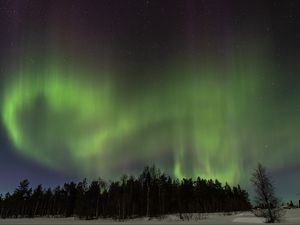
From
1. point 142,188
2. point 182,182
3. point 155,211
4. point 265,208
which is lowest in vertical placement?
point 265,208

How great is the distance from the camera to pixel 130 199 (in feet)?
298

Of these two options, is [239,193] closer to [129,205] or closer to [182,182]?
[182,182]

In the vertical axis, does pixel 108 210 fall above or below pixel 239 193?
below

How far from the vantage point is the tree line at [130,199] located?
9444cm

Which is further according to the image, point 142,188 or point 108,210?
point 142,188

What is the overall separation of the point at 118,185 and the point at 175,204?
966 inches

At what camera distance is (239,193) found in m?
150

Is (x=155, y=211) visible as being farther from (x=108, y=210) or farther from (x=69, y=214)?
(x=69, y=214)

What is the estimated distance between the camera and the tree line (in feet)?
310

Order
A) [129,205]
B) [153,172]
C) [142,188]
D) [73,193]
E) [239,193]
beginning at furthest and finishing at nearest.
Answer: [239,193] < [73,193] < [142,188] < [153,172] < [129,205]

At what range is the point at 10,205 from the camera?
5015 inches

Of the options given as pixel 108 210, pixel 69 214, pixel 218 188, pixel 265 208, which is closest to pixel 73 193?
pixel 69 214

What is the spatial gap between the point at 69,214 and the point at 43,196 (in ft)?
98.4

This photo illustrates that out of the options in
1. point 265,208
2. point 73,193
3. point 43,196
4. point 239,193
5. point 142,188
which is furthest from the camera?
point 239,193
